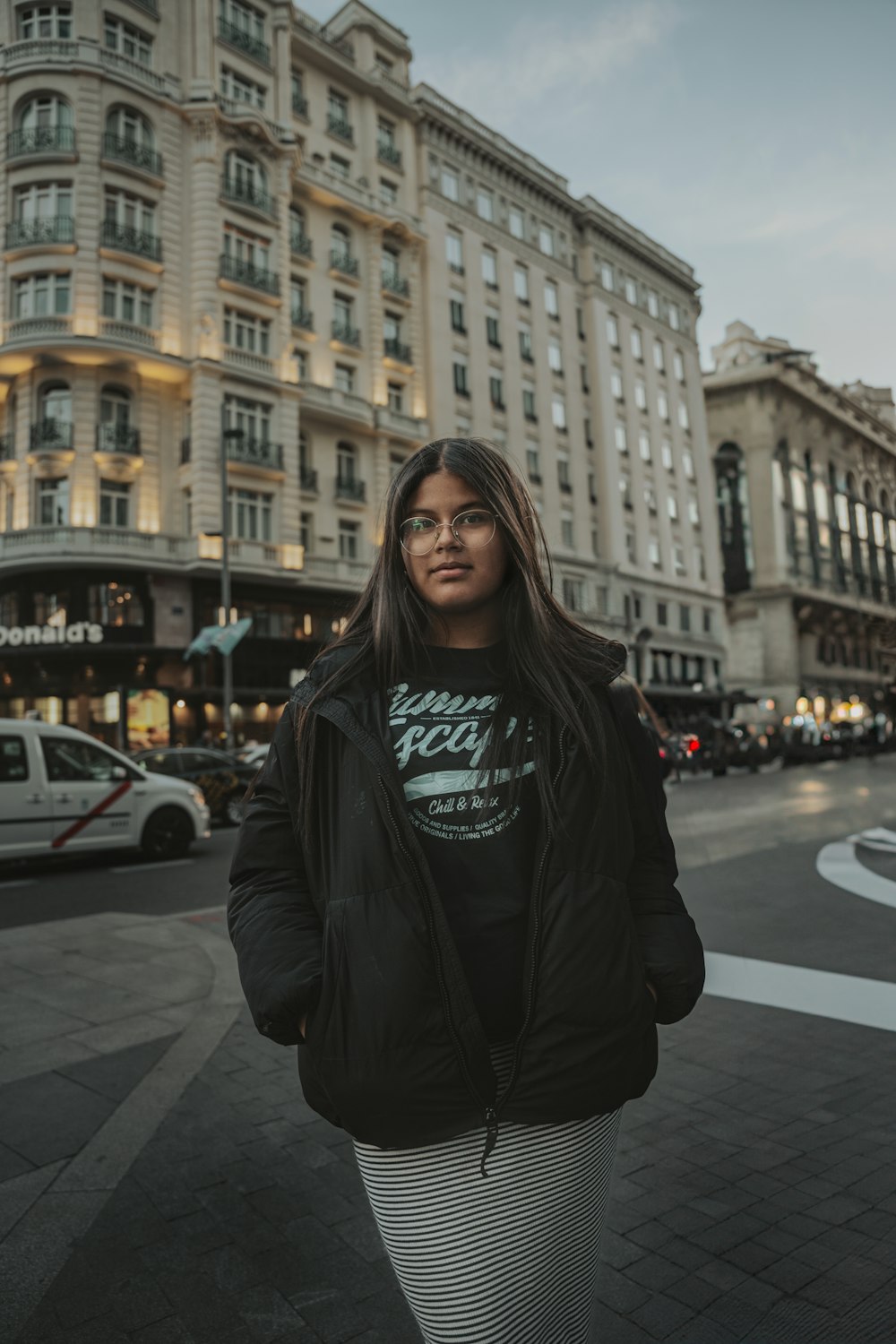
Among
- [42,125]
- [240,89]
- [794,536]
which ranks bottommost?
[794,536]

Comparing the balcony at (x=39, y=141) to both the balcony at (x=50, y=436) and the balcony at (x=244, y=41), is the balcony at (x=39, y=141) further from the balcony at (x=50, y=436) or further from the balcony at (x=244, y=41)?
the balcony at (x=50, y=436)

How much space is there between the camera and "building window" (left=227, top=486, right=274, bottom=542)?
2912cm

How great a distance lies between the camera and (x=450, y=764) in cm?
152

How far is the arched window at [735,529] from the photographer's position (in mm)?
61969

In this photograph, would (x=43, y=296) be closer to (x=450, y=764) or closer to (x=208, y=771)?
(x=208, y=771)

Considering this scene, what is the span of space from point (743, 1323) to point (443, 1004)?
1506 millimetres

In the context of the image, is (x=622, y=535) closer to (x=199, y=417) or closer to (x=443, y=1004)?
(x=199, y=417)

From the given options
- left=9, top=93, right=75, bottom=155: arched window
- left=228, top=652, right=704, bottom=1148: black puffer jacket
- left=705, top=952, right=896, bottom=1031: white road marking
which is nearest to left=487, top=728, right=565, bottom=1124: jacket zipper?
left=228, top=652, right=704, bottom=1148: black puffer jacket

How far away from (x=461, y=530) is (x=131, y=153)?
32834mm

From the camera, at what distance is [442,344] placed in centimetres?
3825

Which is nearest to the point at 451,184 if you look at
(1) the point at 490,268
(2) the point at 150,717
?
(1) the point at 490,268

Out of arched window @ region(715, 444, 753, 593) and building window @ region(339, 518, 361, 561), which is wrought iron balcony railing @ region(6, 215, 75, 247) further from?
arched window @ region(715, 444, 753, 593)

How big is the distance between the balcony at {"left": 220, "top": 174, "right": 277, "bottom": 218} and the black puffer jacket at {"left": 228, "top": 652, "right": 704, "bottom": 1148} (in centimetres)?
A: 3308

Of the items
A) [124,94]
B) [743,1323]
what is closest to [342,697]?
[743,1323]
